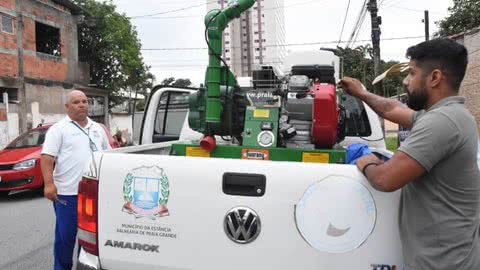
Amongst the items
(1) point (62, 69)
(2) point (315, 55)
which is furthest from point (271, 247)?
(1) point (62, 69)

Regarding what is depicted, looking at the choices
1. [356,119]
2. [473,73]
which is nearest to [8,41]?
[473,73]

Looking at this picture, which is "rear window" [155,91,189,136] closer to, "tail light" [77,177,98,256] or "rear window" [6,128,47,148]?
"tail light" [77,177,98,256]

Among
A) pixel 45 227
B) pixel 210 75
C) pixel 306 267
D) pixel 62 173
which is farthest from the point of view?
pixel 45 227

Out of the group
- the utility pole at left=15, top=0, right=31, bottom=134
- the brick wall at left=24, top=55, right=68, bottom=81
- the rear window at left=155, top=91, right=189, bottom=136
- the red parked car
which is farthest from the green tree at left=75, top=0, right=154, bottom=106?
the rear window at left=155, top=91, right=189, bottom=136

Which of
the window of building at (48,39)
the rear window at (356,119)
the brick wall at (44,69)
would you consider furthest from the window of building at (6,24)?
the rear window at (356,119)

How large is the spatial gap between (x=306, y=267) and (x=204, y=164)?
0.67 m

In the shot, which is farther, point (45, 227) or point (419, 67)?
point (45, 227)

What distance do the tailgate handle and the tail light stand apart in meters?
0.71

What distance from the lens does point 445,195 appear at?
6.43 feet

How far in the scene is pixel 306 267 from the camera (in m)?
2.13

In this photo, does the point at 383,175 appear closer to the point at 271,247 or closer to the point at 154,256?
the point at 271,247

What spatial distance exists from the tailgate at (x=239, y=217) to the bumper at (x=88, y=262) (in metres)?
0.05

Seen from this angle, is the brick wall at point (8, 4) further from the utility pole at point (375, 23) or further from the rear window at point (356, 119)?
the rear window at point (356, 119)

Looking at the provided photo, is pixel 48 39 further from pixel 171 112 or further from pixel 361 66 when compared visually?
pixel 361 66
